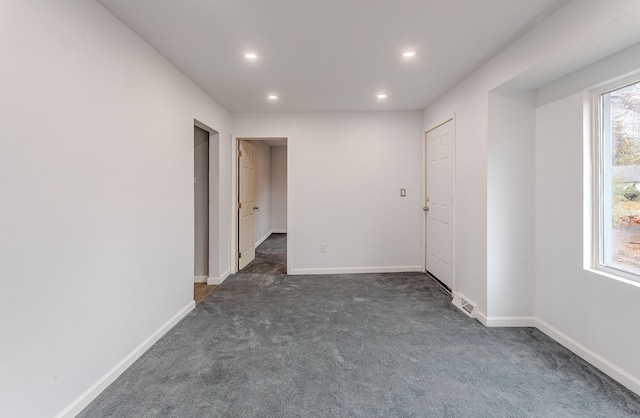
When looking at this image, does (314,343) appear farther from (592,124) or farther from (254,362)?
(592,124)

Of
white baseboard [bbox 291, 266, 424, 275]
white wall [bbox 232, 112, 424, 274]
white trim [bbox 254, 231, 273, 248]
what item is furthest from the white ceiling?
white trim [bbox 254, 231, 273, 248]

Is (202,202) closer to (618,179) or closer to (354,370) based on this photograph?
(354,370)

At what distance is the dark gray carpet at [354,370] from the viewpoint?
1.75 metres

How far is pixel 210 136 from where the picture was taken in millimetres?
4078

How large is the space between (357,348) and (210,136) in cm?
322

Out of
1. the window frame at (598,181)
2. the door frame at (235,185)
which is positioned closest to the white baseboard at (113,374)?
the door frame at (235,185)

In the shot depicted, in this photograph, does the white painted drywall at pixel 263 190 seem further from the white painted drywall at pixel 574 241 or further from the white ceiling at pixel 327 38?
the white painted drywall at pixel 574 241

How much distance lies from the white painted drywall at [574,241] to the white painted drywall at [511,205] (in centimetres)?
7

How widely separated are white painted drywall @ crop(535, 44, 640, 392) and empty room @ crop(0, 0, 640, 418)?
15 millimetres

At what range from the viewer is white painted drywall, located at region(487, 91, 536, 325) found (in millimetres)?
2729

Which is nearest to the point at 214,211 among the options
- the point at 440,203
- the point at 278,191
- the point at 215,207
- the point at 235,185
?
the point at 215,207

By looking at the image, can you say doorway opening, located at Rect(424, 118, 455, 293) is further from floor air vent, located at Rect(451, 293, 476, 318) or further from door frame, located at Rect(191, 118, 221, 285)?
door frame, located at Rect(191, 118, 221, 285)

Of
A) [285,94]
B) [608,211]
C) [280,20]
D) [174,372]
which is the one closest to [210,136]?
[285,94]

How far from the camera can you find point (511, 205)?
2.76 meters
